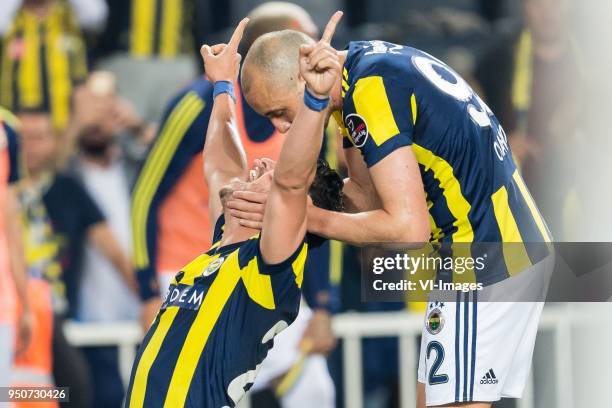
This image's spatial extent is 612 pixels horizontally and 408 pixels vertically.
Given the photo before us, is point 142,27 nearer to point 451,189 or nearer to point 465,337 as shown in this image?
point 451,189

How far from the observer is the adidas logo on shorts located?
157 inches

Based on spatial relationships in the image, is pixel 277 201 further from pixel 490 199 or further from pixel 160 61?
pixel 160 61

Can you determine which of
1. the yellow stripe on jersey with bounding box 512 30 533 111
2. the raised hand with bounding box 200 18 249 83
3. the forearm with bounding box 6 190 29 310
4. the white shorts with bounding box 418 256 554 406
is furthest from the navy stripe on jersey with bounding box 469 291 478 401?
the yellow stripe on jersey with bounding box 512 30 533 111

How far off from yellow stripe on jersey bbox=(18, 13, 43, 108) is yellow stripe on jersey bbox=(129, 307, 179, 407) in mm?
3174

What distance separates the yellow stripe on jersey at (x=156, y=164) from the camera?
5.60m

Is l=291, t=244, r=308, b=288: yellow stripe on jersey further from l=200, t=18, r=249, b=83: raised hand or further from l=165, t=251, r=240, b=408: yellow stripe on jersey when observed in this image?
l=200, t=18, r=249, b=83: raised hand

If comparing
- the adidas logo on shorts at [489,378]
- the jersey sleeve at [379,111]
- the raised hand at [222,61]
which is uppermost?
the raised hand at [222,61]

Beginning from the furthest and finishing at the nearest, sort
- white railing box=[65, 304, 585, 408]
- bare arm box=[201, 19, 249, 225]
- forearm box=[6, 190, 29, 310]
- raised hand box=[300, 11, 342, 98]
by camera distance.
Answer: white railing box=[65, 304, 585, 408]
forearm box=[6, 190, 29, 310]
bare arm box=[201, 19, 249, 225]
raised hand box=[300, 11, 342, 98]

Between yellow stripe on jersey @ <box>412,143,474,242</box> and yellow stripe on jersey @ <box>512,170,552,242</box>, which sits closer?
yellow stripe on jersey @ <box>412,143,474,242</box>

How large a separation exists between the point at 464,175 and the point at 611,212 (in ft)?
7.11

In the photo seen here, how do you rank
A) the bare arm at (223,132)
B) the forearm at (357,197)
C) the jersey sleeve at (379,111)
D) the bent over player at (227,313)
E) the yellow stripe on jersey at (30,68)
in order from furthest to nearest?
the yellow stripe on jersey at (30,68) → the bare arm at (223,132) → the forearm at (357,197) → the jersey sleeve at (379,111) → the bent over player at (227,313)

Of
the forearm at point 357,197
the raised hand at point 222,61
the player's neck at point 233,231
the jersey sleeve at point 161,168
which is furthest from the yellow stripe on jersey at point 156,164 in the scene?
the player's neck at point 233,231

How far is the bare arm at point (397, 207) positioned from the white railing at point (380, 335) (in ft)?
7.92

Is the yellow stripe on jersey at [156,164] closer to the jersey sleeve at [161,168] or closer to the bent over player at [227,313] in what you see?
the jersey sleeve at [161,168]
